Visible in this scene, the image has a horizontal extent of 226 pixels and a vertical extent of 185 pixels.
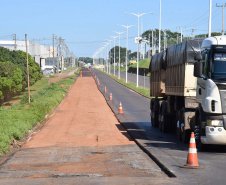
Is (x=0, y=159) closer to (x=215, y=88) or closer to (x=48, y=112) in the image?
(x=215, y=88)

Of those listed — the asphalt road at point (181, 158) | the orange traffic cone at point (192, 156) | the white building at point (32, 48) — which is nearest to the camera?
the asphalt road at point (181, 158)

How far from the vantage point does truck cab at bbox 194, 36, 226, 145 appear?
14.7 metres

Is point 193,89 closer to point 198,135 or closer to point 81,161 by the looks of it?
point 198,135

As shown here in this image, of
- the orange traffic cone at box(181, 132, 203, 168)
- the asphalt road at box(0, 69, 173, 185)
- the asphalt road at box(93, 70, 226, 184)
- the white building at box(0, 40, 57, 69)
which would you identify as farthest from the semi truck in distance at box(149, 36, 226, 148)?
the white building at box(0, 40, 57, 69)

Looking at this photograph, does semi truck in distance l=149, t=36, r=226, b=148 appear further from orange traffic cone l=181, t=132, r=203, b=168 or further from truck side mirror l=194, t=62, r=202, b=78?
orange traffic cone l=181, t=132, r=203, b=168

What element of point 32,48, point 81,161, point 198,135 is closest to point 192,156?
point 81,161

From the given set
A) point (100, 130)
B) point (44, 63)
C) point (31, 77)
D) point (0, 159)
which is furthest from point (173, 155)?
point (44, 63)

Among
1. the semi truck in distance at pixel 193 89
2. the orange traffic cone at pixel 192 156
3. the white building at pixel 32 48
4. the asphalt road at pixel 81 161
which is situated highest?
the white building at pixel 32 48

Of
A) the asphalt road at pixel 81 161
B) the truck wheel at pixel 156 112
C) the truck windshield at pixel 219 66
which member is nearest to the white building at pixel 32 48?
the truck wheel at pixel 156 112

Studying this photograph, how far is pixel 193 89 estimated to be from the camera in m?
18.2

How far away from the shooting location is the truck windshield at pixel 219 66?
14.8m

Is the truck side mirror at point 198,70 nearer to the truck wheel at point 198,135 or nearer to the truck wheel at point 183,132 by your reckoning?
the truck wheel at point 198,135

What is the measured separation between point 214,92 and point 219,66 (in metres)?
0.81

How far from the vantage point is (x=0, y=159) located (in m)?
16.1
